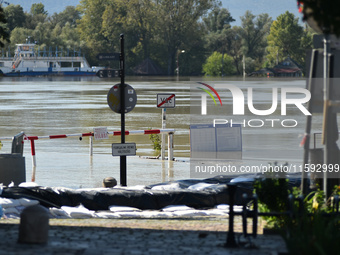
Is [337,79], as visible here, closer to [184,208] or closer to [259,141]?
[184,208]

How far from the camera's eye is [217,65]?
502ft

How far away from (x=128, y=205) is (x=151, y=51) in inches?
5977

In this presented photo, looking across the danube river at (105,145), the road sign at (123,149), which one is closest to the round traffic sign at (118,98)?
the road sign at (123,149)

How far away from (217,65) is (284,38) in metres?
14.4

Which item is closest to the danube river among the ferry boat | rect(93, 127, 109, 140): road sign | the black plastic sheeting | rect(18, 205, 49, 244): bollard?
rect(93, 127, 109, 140): road sign

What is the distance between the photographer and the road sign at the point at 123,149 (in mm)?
16062

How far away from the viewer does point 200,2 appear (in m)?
174

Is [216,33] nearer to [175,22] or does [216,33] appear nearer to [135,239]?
[175,22]

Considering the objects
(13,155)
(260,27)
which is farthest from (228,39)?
(13,155)

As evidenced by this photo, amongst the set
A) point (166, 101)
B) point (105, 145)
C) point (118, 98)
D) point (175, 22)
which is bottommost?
point (105, 145)

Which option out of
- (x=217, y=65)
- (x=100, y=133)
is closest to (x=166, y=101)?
(x=100, y=133)

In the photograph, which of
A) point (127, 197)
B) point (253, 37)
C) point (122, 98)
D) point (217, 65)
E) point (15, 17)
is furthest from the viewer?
point (15, 17)

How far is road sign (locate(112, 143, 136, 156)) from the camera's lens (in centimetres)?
1606

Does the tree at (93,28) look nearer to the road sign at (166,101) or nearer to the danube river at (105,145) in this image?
the danube river at (105,145)
